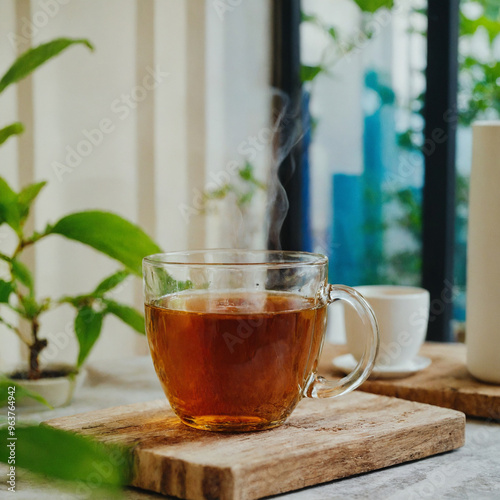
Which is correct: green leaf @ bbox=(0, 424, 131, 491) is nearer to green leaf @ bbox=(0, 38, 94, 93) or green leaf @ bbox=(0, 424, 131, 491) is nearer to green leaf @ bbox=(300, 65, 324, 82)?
green leaf @ bbox=(0, 38, 94, 93)

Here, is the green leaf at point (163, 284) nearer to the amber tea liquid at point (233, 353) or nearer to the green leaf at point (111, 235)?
the amber tea liquid at point (233, 353)

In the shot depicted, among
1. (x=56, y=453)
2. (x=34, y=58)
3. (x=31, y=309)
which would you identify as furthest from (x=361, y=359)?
(x=34, y=58)

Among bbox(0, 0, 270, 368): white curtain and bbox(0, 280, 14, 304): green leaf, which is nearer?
bbox(0, 280, 14, 304): green leaf

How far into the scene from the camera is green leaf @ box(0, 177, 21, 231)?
93 cm

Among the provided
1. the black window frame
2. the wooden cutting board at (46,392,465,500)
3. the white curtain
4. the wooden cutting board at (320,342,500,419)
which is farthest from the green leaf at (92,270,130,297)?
the black window frame

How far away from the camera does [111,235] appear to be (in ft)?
3.02

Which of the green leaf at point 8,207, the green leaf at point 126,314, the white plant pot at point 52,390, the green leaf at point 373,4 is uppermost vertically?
the green leaf at point 373,4

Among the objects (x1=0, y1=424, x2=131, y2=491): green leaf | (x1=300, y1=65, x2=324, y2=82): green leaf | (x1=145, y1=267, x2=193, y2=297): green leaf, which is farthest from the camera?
(x1=300, y1=65, x2=324, y2=82): green leaf

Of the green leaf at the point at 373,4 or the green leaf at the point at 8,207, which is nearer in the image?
the green leaf at the point at 8,207

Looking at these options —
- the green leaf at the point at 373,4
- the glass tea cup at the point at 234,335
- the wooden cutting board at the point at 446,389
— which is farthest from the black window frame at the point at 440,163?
the glass tea cup at the point at 234,335

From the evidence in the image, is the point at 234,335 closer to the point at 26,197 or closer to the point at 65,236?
the point at 65,236

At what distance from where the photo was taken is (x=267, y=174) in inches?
93.0

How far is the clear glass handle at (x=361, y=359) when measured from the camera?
0.75m

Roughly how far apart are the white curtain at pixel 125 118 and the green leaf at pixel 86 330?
651 millimetres
